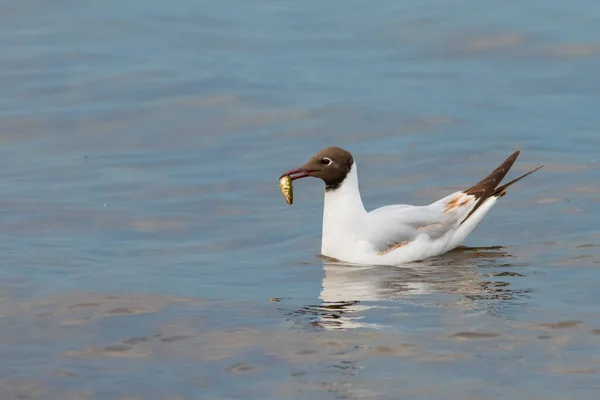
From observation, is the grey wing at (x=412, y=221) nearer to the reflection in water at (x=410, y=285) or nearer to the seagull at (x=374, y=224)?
the seagull at (x=374, y=224)

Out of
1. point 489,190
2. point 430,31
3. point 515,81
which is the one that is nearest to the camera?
point 489,190

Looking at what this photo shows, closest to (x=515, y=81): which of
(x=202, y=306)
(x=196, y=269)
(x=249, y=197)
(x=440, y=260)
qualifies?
(x=249, y=197)

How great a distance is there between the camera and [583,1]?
25969 mm

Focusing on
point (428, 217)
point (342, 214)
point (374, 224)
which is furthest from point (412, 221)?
point (342, 214)

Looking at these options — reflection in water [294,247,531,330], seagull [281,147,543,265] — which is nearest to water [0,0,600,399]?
Answer: reflection in water [294,247,531,330]

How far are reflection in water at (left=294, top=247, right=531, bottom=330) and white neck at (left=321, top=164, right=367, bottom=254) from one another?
24cm

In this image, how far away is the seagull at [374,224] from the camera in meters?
14.3

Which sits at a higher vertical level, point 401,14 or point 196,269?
point 401,14

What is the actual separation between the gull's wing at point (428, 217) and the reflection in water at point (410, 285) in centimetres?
29

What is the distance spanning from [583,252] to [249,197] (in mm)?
4672

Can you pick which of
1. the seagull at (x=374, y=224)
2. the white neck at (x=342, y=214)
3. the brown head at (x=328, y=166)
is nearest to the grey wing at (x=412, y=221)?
the seagull at (x=374, y=224)

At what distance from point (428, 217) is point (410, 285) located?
5.77ft

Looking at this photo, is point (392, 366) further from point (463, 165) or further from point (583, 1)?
point (583, 1)

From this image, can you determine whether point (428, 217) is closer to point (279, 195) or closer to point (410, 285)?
point (410, 285)
